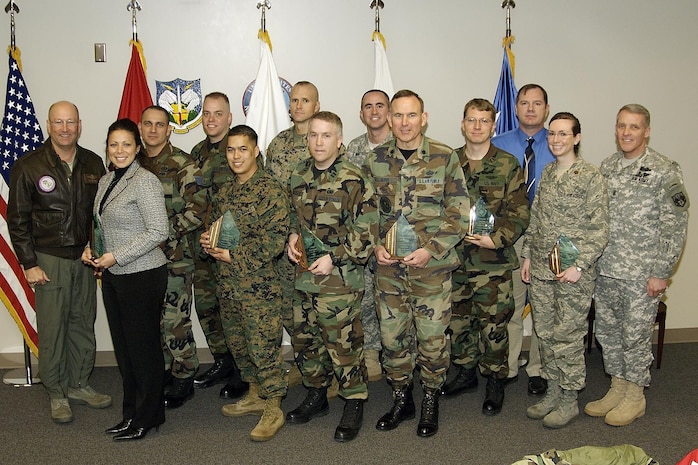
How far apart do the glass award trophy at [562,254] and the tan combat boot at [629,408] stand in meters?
0.84

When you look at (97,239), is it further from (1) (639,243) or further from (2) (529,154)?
(1) (639,243)

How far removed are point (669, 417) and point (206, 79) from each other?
3.65 meters

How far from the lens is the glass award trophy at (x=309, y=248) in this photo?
324 cm

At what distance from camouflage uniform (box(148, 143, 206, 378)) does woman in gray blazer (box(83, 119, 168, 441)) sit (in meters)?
0.43

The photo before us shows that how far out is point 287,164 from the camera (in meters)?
3.92

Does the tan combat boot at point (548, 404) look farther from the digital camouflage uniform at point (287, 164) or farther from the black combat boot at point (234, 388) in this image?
the black combat boot at point (234, 388)

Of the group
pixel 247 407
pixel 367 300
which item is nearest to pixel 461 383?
pixel 367 300

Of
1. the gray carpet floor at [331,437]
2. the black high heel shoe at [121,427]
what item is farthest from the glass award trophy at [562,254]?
the black high heel shoe at [121,427]

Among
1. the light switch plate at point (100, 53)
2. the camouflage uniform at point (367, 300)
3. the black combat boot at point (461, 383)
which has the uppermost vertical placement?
the light switch plate at point (100, 53)

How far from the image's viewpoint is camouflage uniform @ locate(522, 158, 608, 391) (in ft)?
10.9

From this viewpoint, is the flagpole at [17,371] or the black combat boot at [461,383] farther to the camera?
the flagpole at [17,371]

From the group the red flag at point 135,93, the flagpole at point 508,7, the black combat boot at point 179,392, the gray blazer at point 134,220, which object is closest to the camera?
the gray blazer at point 134,220

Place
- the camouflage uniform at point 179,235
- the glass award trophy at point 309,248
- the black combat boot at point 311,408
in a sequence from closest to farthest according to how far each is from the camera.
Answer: the glass award trophy at point 309,248 → the black combat boot at point 311,408 → the camouflage uniform at point 179,235

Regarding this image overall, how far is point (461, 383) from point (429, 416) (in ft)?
1.88
